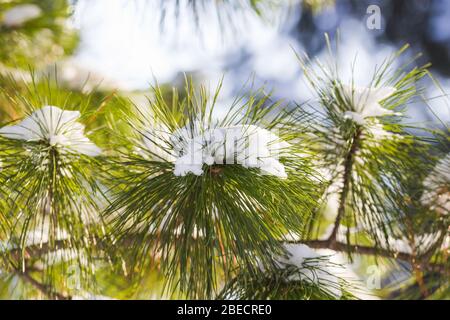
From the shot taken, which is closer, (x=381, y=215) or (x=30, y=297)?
(x=381, y=215)

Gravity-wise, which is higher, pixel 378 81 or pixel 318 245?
pixel 378 81

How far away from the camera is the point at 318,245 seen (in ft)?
2.17

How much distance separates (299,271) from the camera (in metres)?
0.56

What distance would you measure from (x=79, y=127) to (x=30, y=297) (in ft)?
1.38

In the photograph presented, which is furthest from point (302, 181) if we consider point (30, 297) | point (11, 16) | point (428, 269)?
point (11, 16)

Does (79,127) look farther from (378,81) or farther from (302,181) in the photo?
(378,81)

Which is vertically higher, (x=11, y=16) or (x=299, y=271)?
(x=11, y=16)

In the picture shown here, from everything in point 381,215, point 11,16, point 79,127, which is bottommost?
point 381,215

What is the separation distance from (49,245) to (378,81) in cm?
46
